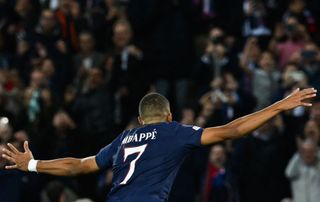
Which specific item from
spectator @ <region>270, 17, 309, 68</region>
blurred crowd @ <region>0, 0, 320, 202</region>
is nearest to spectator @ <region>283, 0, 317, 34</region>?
blurred crowd @ <region>0, 0, 320, 202</region>

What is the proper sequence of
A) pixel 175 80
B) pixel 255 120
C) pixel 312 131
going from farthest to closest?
pixel 175 80
pixel 312 131
pixel 255 120

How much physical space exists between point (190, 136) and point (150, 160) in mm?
372

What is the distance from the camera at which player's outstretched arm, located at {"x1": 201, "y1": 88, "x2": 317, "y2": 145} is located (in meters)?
7.97

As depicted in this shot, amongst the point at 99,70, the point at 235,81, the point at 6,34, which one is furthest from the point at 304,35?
the point at 6,34

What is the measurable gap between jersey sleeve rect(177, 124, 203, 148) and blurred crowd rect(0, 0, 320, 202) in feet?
14.3

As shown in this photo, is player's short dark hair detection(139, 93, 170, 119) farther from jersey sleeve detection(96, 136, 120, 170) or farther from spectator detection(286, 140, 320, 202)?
spectator detection(286, 140, 320, 202)

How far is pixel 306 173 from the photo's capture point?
12992 mm

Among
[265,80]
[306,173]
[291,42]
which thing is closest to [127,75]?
[265,80]

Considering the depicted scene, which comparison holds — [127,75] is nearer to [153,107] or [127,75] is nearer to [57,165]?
[57,165]

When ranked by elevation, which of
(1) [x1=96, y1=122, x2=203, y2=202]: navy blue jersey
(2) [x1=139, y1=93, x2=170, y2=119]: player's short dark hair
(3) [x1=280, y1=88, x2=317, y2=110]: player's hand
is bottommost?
(1) [x1=96, y1=122, x2=203, y2=202]: navy blue jersey

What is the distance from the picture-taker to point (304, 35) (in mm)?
15492

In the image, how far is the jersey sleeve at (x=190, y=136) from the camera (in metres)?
8.09

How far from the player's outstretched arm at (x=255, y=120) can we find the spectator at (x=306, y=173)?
4953 mm

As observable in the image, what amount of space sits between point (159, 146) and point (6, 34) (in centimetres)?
979
